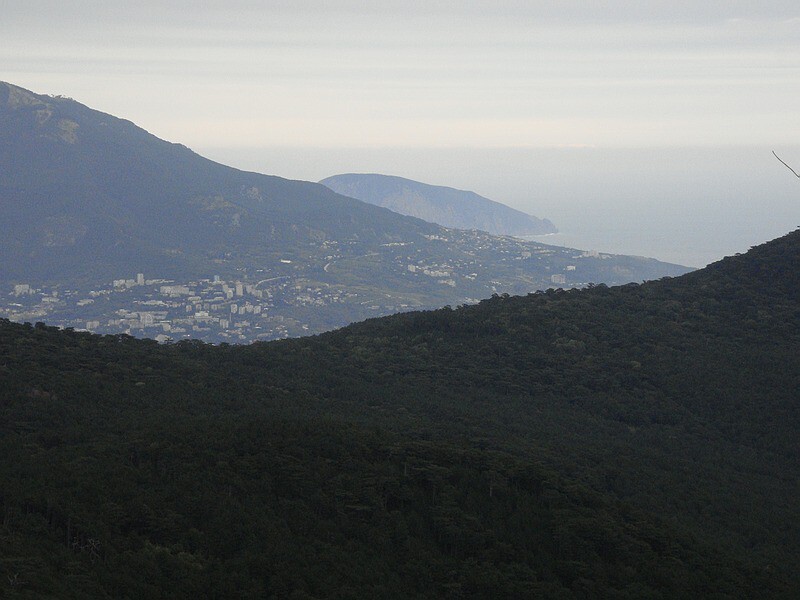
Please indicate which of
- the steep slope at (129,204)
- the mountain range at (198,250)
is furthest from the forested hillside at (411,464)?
the steep slope at (129,204)

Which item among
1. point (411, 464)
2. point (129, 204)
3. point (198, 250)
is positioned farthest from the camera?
point (129, 204)

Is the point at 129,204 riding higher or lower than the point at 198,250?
higher

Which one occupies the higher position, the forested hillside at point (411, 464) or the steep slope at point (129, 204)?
the steep slope at point (129, 204)

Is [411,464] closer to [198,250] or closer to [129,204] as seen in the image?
[198,250]

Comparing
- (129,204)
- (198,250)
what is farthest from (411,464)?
(129,204)

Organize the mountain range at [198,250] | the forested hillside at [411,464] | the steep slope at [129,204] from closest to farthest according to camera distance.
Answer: the forested hillside at [411,464] → the mountain range at [198,250] → the steep slope at [129,204]

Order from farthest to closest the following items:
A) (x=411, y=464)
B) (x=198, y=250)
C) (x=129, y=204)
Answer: (x=129, y=204)
(x=198, y=250)
(x=411, y=464)

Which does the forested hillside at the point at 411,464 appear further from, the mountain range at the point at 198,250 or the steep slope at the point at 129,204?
the steep slope at the point at 129,204

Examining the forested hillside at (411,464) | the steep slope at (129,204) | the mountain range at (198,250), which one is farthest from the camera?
the steep slope at (129,204)
